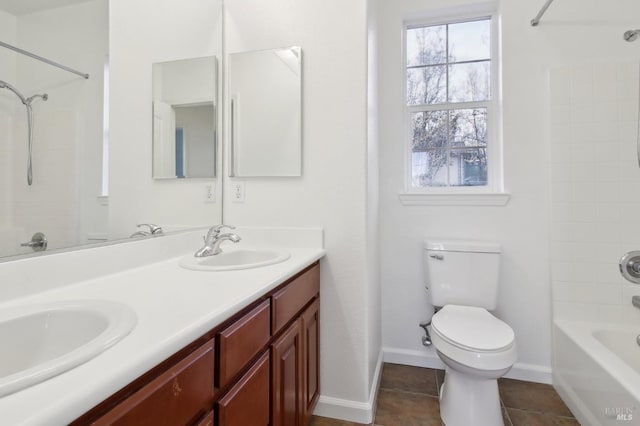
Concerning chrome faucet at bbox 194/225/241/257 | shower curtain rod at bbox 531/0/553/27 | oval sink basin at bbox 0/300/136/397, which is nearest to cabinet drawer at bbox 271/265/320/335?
chrome faucet at bbox 194/225/241/257

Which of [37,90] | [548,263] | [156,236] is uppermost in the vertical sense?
[37,90]

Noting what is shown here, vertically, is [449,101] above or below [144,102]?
above

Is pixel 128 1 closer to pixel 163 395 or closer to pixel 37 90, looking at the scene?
pixel 37 90

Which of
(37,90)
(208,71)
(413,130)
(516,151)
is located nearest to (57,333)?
(37,90)

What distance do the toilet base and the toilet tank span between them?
0.47 metres

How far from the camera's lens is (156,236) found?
51.0 inches

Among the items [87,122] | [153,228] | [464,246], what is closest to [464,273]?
[464,246]

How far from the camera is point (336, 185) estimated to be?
158 cm

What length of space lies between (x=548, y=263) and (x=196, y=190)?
208 cm

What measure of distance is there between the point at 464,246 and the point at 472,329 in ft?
1.72

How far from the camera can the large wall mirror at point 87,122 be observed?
2.63 ft

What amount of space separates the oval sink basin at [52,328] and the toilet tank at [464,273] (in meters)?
1.66

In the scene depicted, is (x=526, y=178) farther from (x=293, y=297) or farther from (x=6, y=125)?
(x=6, y=125)

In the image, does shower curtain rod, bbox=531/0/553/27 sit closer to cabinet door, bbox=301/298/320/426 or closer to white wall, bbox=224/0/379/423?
white wall, bbox=224/0/379/423
